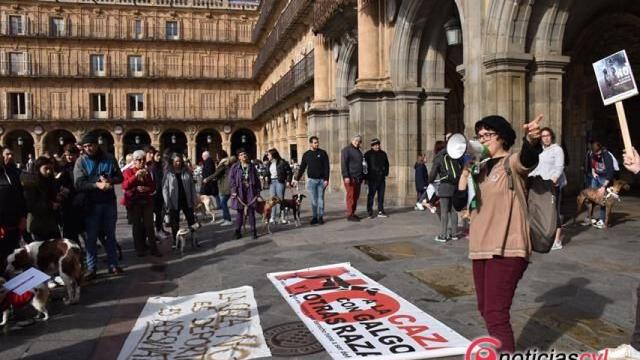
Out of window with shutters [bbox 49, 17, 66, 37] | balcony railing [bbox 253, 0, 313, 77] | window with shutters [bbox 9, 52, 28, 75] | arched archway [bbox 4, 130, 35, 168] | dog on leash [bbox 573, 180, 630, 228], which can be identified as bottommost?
dog on leash [bbox 573, 180, 630, 228]

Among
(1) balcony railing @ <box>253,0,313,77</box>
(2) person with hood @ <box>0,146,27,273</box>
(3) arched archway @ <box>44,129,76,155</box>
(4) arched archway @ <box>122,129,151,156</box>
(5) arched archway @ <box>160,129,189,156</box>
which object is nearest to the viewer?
(2) person with hood @ <box>0,146,27,273</box>

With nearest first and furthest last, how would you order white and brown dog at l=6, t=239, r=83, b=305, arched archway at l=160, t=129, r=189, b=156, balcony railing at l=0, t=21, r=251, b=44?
1. white and brown dog at l=6, t=239, r=83, b=305
2. balcony railing at l=0, t=21, r=251, b=44
3. arched archway at l=160, t=129, r=189, b=156

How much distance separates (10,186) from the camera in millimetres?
4988

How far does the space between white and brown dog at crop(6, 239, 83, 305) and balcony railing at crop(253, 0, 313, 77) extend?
18.5 m

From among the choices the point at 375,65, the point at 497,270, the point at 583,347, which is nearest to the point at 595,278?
the point at 583,347

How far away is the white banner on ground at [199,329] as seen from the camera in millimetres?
3691

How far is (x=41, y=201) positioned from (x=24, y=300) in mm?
1774

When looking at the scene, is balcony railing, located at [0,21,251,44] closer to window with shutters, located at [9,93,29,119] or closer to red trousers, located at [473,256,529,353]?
window with shutters, located at [9,93,29,119]

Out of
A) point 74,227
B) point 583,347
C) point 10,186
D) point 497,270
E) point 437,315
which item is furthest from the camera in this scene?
point 74,227

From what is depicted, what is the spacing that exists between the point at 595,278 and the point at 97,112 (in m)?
43.7

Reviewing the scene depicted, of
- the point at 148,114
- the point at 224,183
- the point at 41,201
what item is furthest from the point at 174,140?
the point at 41,201

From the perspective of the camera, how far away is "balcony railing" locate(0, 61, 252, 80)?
41.3 m

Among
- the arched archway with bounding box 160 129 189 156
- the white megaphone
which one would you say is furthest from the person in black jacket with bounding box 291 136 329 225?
the arched archway with bounding box 160 129 189 156

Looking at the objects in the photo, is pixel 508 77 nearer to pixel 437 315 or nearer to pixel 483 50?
pixel 483 50
